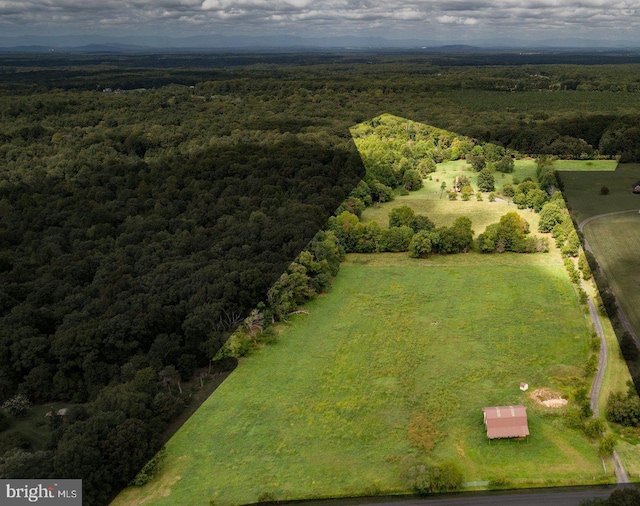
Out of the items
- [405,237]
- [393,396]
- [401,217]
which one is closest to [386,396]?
[393,396]

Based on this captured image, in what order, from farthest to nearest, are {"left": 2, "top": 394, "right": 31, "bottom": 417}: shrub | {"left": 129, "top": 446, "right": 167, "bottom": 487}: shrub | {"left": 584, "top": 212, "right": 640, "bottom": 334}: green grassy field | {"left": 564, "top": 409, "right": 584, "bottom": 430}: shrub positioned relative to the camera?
{"left": 584, "top": 212, "right": 640, "bottom": 334}: green grassy field
{"left": 2, "top": 394, "right": 31, "bottom": 417}: shrub
{"left": 564, "top": 409, "right": 584, "bottom": 430}: shrub
{"left": 129, "top": 446, "right": 167, "bottom": 487}: shrub

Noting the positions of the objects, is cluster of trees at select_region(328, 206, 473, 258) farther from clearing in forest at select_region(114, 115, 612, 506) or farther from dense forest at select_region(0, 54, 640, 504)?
clearing in forest at select_region(114, 115, 612, 506)

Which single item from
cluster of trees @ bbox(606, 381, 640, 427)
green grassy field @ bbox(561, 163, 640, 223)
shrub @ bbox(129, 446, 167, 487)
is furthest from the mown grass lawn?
green grassy field @ bbox(561, 163, 640, 223)

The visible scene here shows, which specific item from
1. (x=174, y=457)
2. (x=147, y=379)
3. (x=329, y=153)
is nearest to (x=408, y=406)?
(x=174, y=457)

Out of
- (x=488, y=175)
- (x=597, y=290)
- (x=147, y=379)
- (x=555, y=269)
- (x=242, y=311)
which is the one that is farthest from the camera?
(x=488, y=175)

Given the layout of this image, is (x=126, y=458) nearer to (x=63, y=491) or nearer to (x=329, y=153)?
(x=63, y=491)

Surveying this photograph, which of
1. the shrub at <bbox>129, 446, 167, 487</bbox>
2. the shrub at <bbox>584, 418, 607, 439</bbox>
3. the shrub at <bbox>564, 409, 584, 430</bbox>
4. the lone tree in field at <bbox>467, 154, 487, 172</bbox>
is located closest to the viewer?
the shrub at <bbox>129, 446, 167, 487</bbox>

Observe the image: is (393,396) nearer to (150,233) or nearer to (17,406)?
(17,406)
